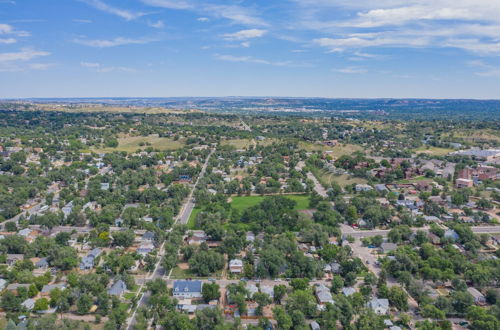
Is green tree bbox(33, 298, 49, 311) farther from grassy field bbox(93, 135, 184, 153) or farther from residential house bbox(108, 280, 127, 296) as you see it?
grassy field bbox(93, 135, 184, 153)

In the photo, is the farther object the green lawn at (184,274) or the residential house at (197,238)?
the residential house at (197,238)

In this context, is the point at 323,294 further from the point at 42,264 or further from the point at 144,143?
the point at 144,143

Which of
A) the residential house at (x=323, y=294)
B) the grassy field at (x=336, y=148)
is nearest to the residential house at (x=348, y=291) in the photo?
the residential house at (x=323, y=294)

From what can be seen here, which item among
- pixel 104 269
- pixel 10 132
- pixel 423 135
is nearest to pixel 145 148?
pixel 10 132

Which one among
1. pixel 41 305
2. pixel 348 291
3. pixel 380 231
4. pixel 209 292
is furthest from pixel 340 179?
pixel 41 305

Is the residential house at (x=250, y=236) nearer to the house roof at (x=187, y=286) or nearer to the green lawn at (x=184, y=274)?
the green lawn at (x=184, y=274)

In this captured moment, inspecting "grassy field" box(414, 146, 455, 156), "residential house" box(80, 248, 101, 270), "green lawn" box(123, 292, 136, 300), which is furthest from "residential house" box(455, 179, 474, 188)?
"residential house" box(80, 248, 101, 270)

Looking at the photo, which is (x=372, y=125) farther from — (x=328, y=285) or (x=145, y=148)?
(x=328, y=285)
